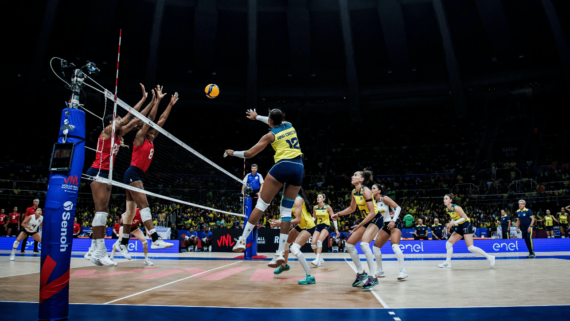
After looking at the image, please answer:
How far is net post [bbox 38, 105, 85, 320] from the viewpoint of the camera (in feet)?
12.6

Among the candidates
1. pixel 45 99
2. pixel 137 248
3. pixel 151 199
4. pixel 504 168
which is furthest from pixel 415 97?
pixel 45 99

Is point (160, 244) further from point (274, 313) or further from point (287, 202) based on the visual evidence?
point (274, 313)

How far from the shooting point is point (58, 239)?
3975 mm

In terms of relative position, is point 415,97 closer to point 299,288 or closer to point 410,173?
point 410,173

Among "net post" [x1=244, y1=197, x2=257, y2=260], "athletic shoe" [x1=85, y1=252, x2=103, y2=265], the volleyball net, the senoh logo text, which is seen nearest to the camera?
the senoh logo text

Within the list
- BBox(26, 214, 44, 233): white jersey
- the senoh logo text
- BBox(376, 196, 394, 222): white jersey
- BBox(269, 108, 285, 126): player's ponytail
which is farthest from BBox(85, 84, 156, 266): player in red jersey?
BBox(26, 214, 44, 233): white jersey

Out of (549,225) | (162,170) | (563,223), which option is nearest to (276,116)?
(162,170)

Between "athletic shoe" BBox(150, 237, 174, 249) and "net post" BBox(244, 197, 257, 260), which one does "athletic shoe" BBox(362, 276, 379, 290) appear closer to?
"athletic shoe" BBox(150, 237, 174, 249)

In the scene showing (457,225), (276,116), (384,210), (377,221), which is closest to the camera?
(276,116)

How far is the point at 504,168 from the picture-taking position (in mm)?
28656

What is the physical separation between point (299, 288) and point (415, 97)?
34329 millimetres

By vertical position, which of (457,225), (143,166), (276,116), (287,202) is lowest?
(457,225)

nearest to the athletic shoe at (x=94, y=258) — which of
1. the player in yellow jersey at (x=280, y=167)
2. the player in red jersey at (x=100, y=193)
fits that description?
→ the player in red jersey at (x=100, y=193)

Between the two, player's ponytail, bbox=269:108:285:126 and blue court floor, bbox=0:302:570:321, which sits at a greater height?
player's ponytail, bbox=269:108:285:126
